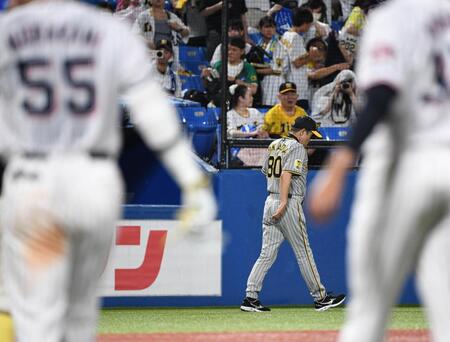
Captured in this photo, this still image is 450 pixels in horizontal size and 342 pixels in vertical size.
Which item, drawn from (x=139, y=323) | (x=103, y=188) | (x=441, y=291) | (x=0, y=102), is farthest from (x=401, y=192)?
(x=139, y=323)

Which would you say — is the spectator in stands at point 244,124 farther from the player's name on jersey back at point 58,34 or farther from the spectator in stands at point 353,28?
the player's name on jersey back at point 58,34

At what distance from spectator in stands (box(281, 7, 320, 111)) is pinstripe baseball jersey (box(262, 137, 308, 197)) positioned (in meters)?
1.35

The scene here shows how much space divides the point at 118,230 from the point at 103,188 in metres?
Answer: 8.00

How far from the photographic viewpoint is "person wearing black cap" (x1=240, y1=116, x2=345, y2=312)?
12.8 metres

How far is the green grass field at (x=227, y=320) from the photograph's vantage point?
1129cm

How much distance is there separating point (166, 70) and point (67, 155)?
9939 mm

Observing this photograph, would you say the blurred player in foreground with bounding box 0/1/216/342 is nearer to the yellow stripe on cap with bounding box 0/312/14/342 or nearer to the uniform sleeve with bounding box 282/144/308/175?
the yellow stripe on cap with bounding box 0/312/14/342

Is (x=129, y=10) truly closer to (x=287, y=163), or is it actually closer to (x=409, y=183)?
(x=287, y=163)

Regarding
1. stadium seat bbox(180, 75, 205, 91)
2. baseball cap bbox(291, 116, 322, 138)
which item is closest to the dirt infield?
baseball cap bbox(291, 116, 322, 138)

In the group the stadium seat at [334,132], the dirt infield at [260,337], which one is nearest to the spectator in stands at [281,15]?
the stadium seat at [334,132]

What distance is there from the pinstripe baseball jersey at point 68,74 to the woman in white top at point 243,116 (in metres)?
9.13

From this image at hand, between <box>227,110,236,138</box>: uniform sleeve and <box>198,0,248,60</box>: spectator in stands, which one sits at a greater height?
<box>198,0,248,60</box>: spectator in stands

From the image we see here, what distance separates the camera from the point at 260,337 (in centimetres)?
1035

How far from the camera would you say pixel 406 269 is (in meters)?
4.93
